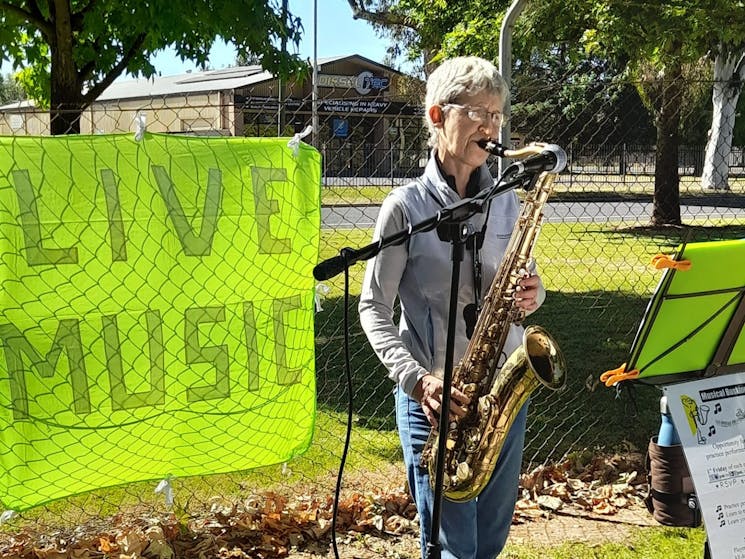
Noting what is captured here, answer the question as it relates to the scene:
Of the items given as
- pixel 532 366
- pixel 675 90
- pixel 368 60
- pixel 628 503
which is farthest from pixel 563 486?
pixel 368 60

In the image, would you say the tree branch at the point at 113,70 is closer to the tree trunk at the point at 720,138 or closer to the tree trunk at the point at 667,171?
the tree trunk at the point at 720,138

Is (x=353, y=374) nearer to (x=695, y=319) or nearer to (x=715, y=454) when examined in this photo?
(x=715, y=454)

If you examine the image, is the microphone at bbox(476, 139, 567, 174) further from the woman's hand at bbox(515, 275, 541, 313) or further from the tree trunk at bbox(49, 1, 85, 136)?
the tree trunk at bbox(49, 1, 85, 136)

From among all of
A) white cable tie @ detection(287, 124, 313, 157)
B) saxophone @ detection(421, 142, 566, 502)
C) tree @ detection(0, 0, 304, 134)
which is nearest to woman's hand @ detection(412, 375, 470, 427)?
saxophone @ detection(421, 142, 566, 502)

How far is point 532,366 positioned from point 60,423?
1.71 m

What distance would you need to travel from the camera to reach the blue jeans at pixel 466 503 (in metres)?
2.61

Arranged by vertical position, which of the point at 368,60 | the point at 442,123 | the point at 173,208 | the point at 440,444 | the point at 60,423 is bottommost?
the point at 60,423

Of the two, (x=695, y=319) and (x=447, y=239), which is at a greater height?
(x=447, y=239)

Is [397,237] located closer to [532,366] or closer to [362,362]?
[532,366]

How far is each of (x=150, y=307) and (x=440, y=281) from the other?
1.18m

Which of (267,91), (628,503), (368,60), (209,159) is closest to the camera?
(209,159)

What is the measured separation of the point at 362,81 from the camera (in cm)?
4156

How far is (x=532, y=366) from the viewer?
8.32 feet

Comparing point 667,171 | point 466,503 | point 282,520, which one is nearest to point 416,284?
point 466,503
